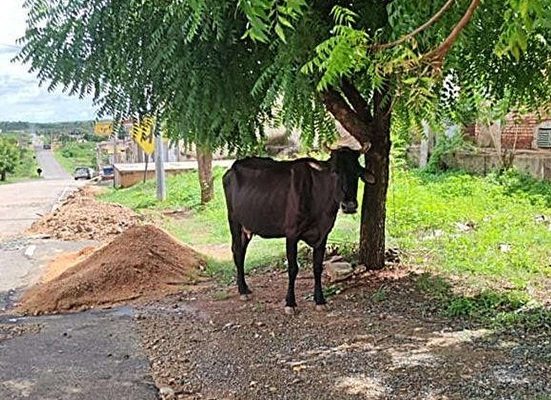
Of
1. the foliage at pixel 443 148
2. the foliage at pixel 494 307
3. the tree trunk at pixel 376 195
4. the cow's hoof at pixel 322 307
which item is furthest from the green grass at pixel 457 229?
the cow's hoof at pixel 322 307

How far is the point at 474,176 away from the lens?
48.1 feet

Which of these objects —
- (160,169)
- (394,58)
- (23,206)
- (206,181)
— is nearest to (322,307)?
(394,58)

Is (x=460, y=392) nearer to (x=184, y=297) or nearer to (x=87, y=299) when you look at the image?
(x=184, y=297)

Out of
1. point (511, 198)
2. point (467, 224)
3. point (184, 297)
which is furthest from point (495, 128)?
point (184, 297)

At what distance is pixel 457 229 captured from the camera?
10.3 meters

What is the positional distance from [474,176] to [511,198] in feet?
8.65

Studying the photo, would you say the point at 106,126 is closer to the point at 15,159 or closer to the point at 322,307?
the point at 322,307

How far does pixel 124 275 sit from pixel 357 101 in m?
3.66

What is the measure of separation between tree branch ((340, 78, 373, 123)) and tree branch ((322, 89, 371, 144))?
0.29 ft

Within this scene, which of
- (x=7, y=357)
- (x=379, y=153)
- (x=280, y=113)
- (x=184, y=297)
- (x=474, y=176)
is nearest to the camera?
(x=7, y=357)

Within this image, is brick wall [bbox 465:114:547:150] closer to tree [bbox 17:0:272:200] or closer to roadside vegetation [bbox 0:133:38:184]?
tree [bbox 17:0:272:200]

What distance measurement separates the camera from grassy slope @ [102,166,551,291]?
786 centimetres

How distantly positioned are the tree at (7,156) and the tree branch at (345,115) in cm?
4004

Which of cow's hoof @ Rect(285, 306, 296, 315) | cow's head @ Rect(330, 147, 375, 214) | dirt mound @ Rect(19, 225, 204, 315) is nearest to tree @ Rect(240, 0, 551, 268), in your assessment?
cow's head @ Rect(330, 147, 375, 214)
